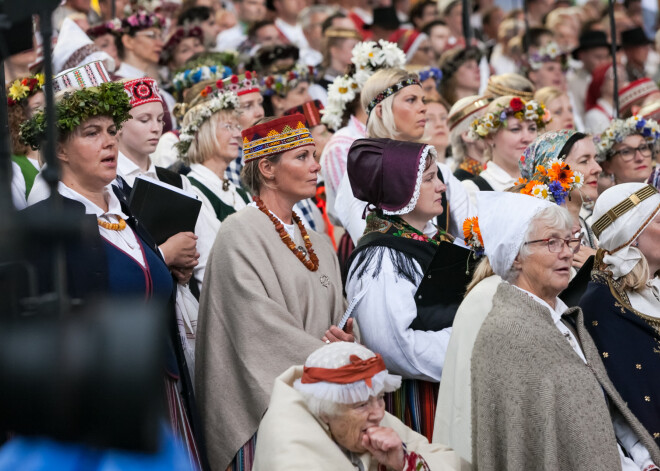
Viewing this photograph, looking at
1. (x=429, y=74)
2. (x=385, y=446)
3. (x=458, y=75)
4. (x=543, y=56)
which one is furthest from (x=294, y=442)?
(x=543, y=56)

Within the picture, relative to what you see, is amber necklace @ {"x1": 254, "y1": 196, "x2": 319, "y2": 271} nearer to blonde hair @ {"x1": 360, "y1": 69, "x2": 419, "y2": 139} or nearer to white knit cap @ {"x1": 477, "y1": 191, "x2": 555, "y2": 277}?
white knit cap @ {"x1": 477, "y1": 191, "x2": 555, "y2": 277}

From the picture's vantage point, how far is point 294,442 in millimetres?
3900

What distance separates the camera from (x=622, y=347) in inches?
187

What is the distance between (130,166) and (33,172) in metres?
0.51

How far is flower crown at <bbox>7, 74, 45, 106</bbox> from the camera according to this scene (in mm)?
5643

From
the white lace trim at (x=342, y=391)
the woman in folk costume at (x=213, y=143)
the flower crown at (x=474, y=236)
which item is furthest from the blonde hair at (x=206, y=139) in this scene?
the white lace trim at (x=342, y=391)

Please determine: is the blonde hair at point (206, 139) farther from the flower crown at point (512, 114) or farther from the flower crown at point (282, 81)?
the flower crown at point (282, 81)

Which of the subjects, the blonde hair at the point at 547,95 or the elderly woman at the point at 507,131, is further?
the blonde hair at the point at 547,95

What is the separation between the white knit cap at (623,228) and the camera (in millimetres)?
5152

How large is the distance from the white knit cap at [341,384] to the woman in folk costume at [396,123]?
2105mm

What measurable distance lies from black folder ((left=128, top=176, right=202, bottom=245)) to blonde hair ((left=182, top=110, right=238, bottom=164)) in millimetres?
1414

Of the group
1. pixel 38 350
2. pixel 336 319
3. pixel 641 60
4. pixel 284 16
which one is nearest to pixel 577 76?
pixel 641 60

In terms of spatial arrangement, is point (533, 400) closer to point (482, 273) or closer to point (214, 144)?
point (482, 273)

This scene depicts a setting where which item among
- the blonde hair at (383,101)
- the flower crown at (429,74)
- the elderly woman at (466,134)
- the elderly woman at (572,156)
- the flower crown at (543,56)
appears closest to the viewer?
the elderly woman at (572,156)
